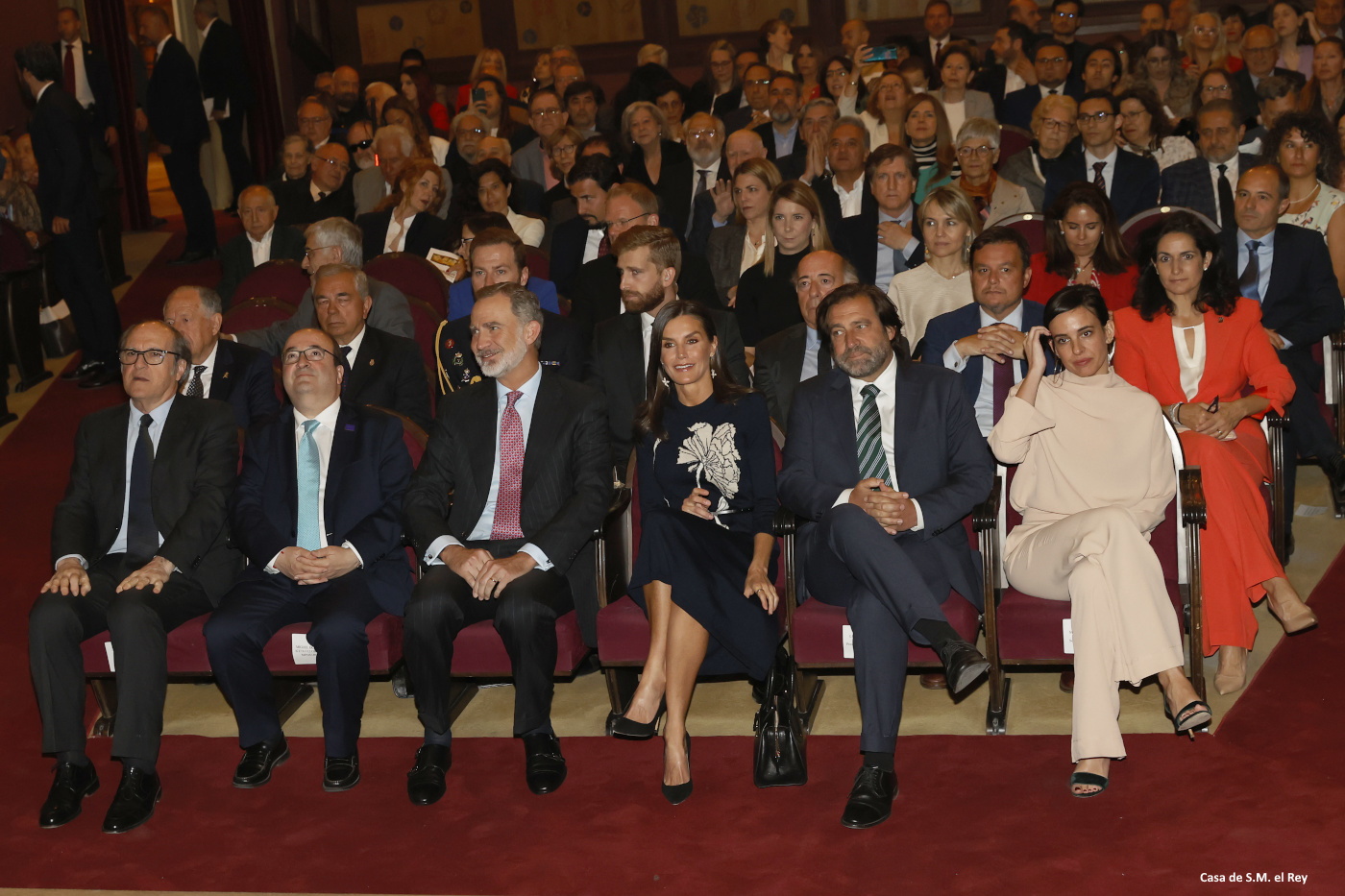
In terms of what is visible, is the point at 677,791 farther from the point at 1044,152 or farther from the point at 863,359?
the point at 1044,152

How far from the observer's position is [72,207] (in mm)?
6891

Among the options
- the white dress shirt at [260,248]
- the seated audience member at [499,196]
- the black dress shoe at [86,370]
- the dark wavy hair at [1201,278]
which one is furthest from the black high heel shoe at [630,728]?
the black dress shoe at [86,370]

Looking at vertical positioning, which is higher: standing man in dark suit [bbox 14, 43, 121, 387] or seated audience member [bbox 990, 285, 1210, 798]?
standing man in dark suit [bbox 14, 43, 121, 387]

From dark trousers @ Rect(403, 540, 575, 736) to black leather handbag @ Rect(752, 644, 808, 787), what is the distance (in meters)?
0.56

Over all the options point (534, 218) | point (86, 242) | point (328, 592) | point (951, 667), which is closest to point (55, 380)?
Result: point (86, 242)

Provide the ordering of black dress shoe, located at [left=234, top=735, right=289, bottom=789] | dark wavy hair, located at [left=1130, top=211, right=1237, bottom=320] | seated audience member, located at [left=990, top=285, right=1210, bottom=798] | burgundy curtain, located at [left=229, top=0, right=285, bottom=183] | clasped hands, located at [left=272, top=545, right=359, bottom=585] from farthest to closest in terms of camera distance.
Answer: burgundy curtain, located at [left=229, top=0, right=285, bottom=183] < dark wavy hair, located at [left=1130, top=211, right=1237, bottom=320] < clasped hands, located at [left=272, top=545, right=359, bottom=585] < black dress shoe, located at [left=234, top=735, right=289, bottom=789] < seated audience member, located at [left=990, top=285, right=1210, bottom=798]

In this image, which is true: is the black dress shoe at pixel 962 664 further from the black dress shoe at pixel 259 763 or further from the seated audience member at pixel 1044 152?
the seated audience member at pixel 1044 152

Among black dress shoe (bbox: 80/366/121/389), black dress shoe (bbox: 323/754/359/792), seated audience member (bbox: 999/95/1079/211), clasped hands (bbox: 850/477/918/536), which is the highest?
seated audience member (bbox: 999/95/1079/211)

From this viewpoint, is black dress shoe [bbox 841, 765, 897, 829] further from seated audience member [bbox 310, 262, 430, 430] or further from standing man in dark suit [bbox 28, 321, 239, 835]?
seated audience member [bbox 310, 262, 430, 430]

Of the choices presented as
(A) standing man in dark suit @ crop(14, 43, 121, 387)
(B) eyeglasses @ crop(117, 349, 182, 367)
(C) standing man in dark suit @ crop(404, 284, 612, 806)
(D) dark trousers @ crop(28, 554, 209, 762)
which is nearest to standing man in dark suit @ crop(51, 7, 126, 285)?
(A) standing man in dark suit @ crop(14, 43, 121, 387)

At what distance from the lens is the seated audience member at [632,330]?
441 centimetres

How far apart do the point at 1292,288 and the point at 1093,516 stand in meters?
1.72

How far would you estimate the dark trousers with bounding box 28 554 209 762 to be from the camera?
3564 millimetres

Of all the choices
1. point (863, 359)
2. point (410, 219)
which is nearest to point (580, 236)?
point (410, 219)
